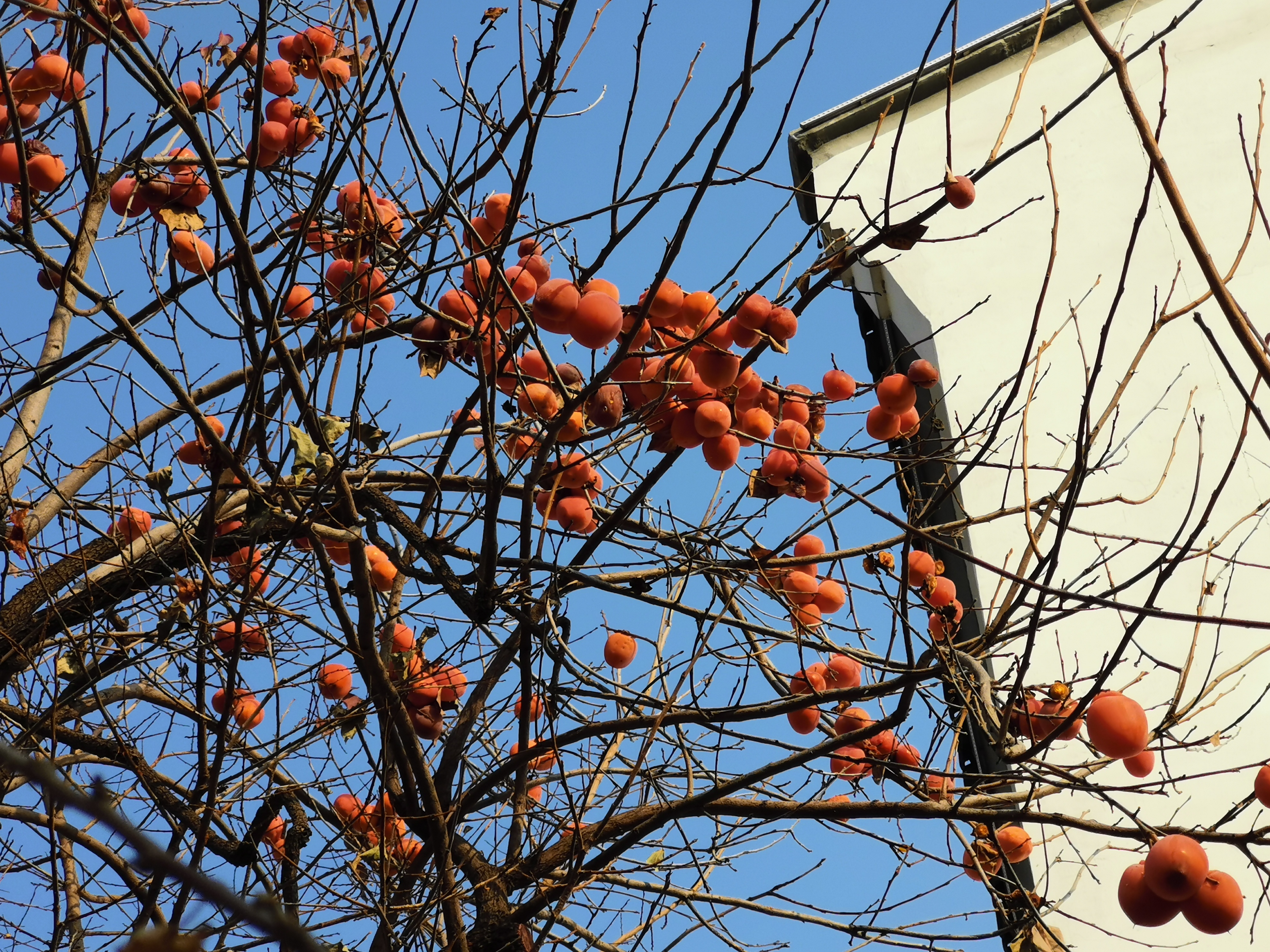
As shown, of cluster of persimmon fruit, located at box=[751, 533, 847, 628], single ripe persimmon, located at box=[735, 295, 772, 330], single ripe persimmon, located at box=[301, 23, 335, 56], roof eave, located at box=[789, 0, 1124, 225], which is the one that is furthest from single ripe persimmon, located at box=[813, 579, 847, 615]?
roof eave, located at box=[789, 0, 1124, 225]

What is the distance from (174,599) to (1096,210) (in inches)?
232

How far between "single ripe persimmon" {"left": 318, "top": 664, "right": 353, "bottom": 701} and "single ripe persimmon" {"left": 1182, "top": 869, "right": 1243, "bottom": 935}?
7.50 ft

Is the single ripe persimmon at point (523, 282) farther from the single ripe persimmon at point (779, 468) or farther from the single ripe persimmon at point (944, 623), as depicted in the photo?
the single ripe persimmon at point (944, 623)

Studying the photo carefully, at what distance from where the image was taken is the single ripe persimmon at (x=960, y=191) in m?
2.45

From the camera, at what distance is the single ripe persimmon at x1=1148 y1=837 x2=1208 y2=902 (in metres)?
2.08

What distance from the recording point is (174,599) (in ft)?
10.1

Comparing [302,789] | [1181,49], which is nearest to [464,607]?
[302,789]

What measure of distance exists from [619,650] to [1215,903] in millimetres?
1799

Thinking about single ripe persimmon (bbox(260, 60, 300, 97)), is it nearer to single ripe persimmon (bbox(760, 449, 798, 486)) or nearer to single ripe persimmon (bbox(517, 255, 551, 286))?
single ripe persimmon (bbox(517, 255, 551, 286))

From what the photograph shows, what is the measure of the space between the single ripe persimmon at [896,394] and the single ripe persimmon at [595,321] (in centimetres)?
115

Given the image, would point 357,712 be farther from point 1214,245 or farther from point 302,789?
point 1214,245

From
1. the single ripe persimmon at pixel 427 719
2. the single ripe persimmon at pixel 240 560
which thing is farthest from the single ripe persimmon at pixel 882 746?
the single ripe persimmon at pixel 240 560

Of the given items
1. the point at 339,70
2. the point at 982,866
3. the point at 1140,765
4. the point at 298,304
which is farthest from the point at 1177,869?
the point at 339,70

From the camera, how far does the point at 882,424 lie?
3.33m
